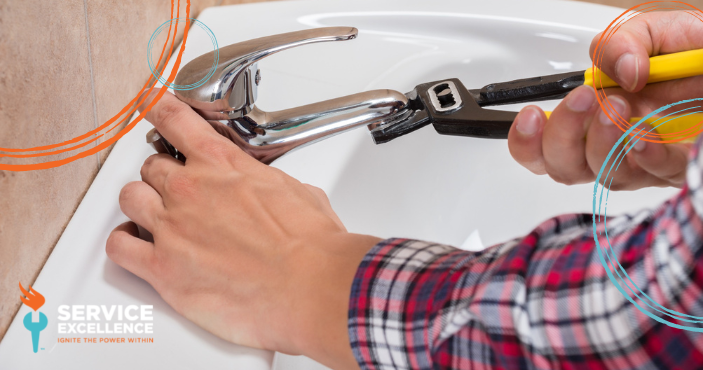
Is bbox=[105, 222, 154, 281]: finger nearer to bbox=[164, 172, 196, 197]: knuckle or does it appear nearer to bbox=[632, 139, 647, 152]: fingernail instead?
bbox=[164, 172, 196, 197]: knuckle

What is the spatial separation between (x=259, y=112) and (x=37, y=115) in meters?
0.13

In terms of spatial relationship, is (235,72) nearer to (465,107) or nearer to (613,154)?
(465,107)

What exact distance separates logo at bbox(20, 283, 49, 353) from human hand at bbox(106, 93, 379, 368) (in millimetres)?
48

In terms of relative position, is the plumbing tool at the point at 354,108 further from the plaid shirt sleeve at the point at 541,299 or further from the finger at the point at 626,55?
the plaid shirt sleeve at the point at 541,299

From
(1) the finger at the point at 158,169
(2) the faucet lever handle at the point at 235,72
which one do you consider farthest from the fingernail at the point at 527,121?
(1) the finger at the point at 158,169

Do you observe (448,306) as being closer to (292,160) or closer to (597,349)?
(597,349)

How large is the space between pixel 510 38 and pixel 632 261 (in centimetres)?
43

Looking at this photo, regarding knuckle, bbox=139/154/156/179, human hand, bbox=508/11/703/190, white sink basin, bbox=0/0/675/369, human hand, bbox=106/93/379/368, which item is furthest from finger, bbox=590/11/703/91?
knuckle, bbox=139/154/156/179

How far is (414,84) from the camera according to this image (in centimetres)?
52

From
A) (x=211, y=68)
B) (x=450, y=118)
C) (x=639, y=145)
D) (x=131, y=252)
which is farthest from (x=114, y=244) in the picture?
(x=639, y=145)

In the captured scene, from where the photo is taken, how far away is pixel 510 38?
0.56 meters

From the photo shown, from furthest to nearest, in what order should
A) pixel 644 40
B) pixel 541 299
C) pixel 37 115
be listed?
1. pixel 644 40
2. pixel 37 115
3. pixel 541 299

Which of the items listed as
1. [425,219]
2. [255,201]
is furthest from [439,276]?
[425,219]

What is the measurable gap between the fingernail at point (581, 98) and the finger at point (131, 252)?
0.26 metres
